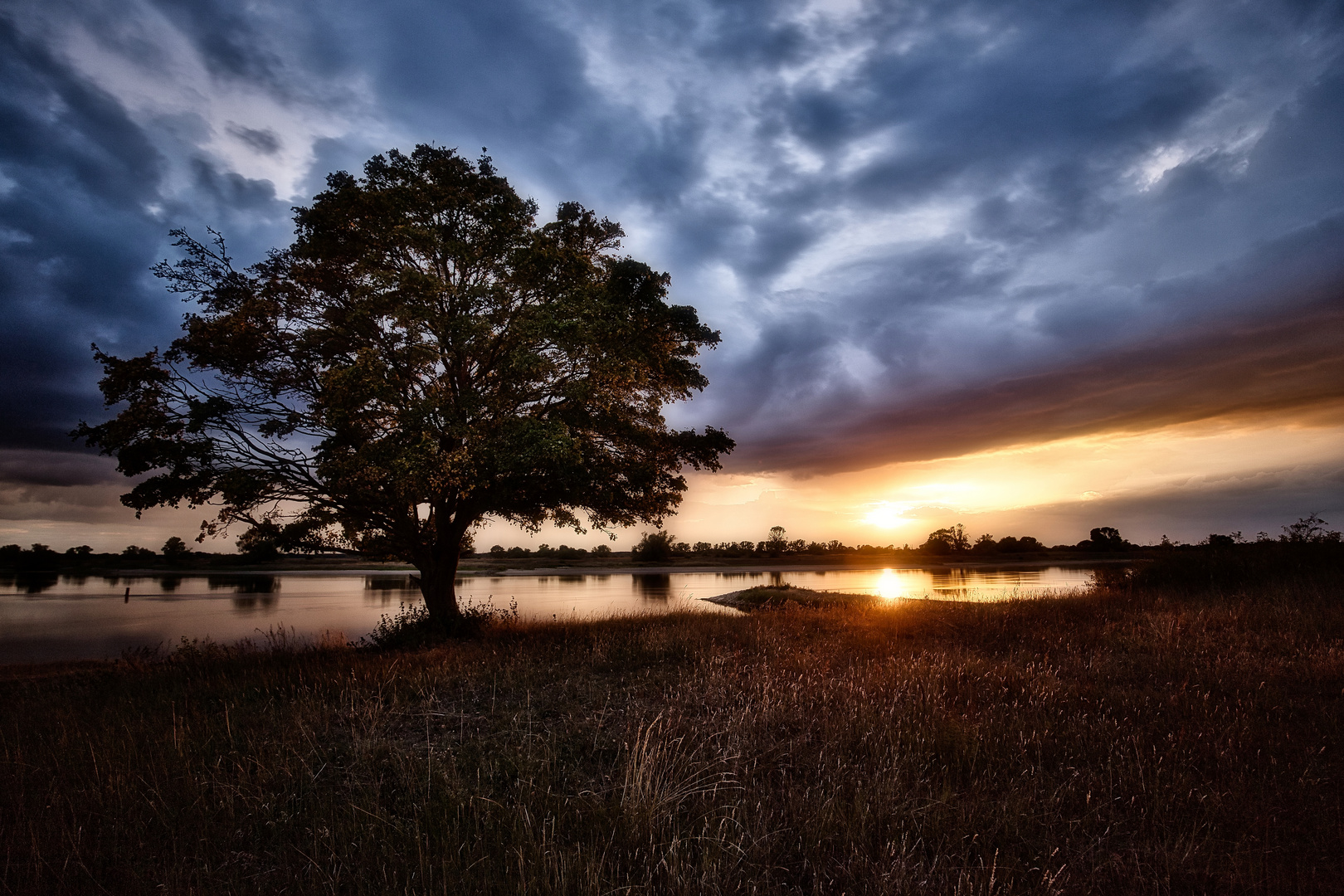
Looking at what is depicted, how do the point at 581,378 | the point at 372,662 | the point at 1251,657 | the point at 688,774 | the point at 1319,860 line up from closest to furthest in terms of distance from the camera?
the point at 1319,860
the point at 688,774
the point at 1251,657
the point at 372,662
the point at 581,378

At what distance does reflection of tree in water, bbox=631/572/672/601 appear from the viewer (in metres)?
45.7

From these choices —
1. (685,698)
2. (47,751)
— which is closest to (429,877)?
(685,698)

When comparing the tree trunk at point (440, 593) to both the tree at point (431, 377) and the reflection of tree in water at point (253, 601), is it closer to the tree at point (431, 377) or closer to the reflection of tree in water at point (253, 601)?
the tree at point (431, 377)

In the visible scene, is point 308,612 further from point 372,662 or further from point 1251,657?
point 1251,657

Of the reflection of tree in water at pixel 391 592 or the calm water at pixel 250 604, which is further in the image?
the reflection of tree in water at pixel 391 592

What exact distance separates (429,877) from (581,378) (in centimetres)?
1251

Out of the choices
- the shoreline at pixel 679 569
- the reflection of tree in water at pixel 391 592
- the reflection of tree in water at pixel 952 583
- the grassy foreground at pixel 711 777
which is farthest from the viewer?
the shoreline at pixel 679 569

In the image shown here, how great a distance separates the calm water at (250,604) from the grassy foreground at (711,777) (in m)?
11.7

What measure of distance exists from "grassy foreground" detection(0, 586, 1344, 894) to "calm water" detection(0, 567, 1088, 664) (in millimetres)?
11666

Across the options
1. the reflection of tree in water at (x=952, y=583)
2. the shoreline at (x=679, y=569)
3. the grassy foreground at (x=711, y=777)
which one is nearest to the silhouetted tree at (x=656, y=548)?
the shoreline at (x=679, y=569)

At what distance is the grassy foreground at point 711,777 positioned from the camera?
14.6ft

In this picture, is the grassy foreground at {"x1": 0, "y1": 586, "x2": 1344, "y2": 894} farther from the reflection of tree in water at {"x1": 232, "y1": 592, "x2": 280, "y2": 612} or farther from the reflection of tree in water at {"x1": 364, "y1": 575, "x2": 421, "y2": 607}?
the reflection of tree in water at {"x1": 232, "y1": 592, "x2": 280, "y2": 612}

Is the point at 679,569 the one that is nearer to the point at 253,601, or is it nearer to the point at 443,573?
the point at 253,601

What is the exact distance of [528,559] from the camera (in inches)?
4343
